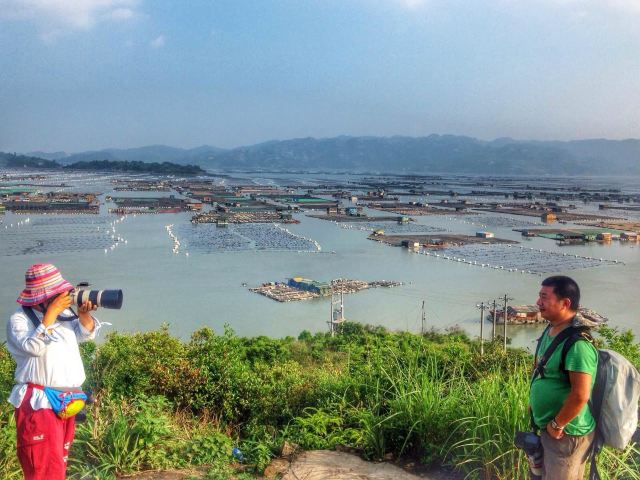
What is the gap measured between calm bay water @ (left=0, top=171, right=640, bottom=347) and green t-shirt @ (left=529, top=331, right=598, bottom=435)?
18.0ft

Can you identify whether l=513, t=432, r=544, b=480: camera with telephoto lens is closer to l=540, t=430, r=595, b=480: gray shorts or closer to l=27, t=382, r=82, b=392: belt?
l=540, t=430, r=595, b=480: gray shorts

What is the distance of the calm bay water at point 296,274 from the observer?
7008 mm

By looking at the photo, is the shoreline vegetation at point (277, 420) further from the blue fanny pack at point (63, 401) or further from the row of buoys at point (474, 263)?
the row of buoys at point (474, 263)

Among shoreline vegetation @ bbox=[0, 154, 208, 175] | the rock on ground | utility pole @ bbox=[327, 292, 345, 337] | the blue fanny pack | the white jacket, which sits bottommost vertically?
utility pole @ bbox=[327, 292, 345, 337]

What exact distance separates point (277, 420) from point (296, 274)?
7.44 meters

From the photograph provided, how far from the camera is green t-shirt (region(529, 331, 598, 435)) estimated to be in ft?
3.44

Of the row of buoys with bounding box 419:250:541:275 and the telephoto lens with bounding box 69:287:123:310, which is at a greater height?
the telephoto lens with bounding box 69:287:123:310

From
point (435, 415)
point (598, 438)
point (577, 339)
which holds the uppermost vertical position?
point (577, 339)

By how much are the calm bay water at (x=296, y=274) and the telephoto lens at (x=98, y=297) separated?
5.16 meters

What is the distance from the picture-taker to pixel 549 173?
230ft

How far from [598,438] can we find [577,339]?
21 cm

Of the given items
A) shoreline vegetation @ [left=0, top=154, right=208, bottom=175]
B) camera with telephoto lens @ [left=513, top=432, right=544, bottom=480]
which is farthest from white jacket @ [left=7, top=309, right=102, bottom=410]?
shoreline vegetation @ [left=0, top=154, right=208, bottom=175]

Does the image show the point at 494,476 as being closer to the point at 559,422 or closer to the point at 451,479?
the point at 451,479

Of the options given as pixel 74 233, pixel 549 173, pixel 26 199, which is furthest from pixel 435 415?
pixel 549 173
